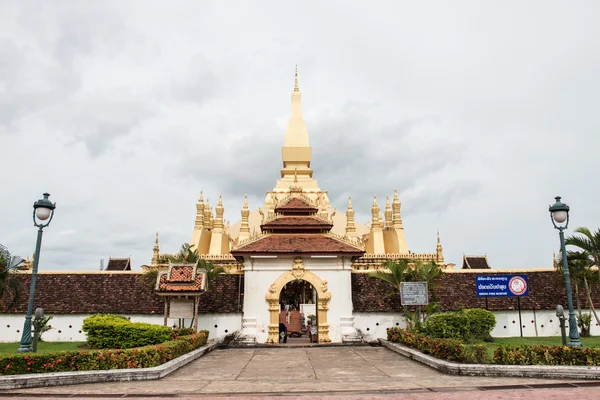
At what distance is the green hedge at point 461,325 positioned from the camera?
1586 cm

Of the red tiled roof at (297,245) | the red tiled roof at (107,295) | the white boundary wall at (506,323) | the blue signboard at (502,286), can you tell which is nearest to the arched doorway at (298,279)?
the red tiled roof at (297,245)

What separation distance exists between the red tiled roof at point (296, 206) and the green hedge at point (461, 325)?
23.9ft

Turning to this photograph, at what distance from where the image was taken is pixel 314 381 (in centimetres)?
1053

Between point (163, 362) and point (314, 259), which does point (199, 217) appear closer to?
point (314, 259)

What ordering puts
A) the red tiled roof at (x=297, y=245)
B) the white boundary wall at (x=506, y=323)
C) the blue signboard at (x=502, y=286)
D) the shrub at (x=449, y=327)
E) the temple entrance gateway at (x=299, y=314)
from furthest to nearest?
the temple entrance gateway at (x=299, y=314), the white boundary wall at (x=506, y=323), the blue signboard at (x=502, y=286), the red tiled roof at (x=297, y=245), the shrub at (x=449, y=327)

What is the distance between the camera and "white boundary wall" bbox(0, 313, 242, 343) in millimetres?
20031

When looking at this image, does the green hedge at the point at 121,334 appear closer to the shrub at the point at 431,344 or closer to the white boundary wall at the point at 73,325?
the white boundary wall at the point at 73,325

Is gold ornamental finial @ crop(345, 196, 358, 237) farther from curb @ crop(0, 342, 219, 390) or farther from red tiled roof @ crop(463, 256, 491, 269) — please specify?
curb @ crop(0, 342, 219, 390)

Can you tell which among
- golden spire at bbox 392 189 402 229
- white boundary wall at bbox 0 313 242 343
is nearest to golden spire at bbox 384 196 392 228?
golden spire at bbox 392 189 402 229

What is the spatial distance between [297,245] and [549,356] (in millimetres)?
10438

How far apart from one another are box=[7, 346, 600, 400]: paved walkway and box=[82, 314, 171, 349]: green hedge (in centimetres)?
168

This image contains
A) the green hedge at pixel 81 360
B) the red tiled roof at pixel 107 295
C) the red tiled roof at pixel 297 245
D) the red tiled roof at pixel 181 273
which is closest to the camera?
the green hedge at pixel 81 360

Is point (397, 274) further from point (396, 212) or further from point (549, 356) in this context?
point (396, 212)

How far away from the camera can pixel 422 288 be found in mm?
17719
